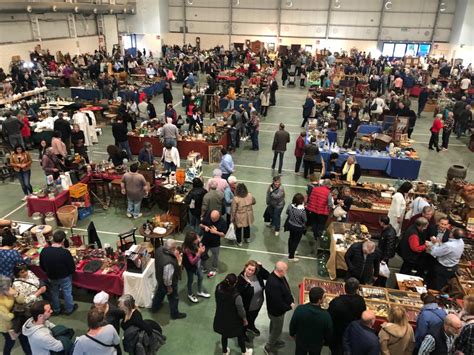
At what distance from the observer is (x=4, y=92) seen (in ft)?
48.7

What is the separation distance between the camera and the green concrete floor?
5.54 metres

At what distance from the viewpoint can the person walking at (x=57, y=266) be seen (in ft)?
17.4

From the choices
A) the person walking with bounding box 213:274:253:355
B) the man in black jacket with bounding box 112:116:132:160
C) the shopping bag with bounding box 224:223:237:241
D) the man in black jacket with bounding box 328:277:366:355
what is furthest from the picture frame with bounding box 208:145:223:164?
the man in black jacket with bounding box 328:277:366:355

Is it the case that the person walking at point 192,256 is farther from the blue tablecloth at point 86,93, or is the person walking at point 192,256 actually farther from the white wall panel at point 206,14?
the white wall panel at point 206,14

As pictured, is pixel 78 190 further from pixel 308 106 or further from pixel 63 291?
pixel 308 106

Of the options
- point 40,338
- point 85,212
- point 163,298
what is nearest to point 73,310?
point 163,298

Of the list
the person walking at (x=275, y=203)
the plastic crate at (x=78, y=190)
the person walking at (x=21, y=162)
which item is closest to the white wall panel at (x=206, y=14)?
the person walking at (x=21, y=162)

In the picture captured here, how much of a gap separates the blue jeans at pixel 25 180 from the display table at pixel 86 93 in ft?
29.8

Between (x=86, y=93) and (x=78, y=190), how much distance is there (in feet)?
35.2

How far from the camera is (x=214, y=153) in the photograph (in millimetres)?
11625

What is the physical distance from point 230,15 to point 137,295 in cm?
3060

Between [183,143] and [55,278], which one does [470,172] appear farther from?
[55,278]

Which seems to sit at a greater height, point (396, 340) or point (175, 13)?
point (175, 13)

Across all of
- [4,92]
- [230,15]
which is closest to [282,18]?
[230,15]
